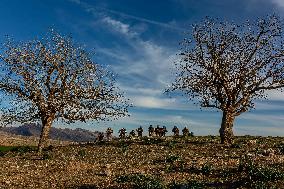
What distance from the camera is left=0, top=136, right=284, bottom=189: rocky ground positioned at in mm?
21500

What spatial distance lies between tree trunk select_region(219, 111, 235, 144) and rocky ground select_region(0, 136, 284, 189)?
333cm

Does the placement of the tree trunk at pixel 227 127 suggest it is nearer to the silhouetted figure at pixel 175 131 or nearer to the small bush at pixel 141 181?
the silhouetted figure at pixel 175 131

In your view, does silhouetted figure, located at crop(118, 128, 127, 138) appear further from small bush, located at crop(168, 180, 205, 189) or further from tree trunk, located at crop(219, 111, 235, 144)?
small bush, located at crop(168, 180, 205, 189)

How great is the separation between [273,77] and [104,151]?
17.2 metres

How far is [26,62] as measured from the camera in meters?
42.9

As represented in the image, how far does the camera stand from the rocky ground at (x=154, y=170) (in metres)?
21.5

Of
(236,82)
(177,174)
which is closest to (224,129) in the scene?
(236,82)

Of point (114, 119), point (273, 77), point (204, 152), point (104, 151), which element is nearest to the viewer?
point (204, 152)

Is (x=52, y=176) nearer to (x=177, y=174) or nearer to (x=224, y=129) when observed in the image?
(x=177, y=174)

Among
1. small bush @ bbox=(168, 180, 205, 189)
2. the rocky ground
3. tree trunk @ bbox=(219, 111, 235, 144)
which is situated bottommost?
small bush @ bbox=(168, 180, 205, 189)

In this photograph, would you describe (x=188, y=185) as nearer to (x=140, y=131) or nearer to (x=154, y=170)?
(x=154, y=170)

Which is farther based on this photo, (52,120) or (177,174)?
(52,120)

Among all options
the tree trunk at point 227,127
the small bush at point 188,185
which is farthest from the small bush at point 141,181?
the tree trunk at point 227,127

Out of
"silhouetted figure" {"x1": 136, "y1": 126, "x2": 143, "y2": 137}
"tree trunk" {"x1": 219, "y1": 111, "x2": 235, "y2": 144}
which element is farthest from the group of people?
"tree trunk" {"x1": 219, "y1": 111, "x2": 235, "y2": 144}
